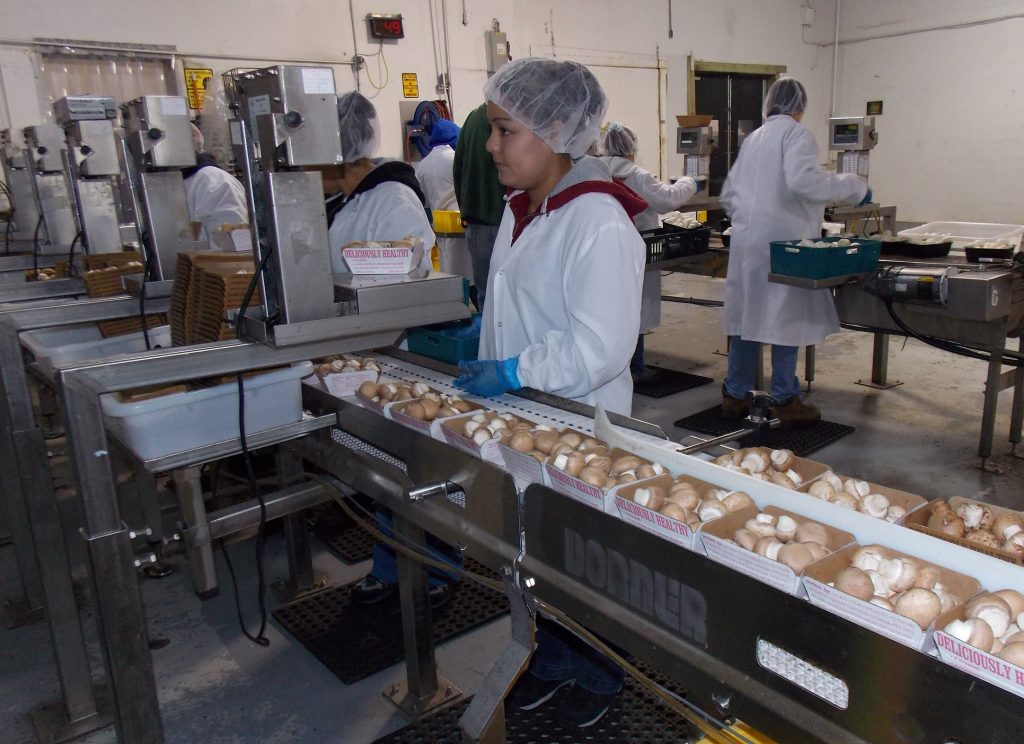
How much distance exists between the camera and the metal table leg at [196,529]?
5.14ft

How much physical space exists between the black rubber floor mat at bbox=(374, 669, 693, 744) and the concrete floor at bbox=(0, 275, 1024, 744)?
93mm

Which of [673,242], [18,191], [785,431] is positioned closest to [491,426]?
[785,431]

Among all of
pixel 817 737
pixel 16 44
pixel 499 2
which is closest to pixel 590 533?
pixel 817 737

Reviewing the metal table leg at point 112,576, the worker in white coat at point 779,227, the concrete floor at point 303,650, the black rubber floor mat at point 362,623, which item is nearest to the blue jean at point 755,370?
the worker in white coat at point 779,227

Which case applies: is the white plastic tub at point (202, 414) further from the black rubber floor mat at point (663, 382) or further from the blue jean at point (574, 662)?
the black rubber floor mat at point (663, 382)

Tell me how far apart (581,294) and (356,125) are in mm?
1301

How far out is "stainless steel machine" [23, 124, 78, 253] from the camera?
329 centimetres

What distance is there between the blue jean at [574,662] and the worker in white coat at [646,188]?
7.76 ft

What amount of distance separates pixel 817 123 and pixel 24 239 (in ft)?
26.5

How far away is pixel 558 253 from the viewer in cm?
159

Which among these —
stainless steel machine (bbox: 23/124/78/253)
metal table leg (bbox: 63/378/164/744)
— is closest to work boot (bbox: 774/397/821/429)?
metal table leg (bbox: 63/378/164/744)

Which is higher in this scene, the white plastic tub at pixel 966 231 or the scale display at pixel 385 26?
the scale display at pixel 385 26

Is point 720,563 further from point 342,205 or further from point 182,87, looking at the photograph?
point 182,87

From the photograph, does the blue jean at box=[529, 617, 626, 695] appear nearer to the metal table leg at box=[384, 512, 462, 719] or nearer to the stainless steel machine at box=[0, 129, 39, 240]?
the metal table leg at box=[384, 512, 462, 719]
